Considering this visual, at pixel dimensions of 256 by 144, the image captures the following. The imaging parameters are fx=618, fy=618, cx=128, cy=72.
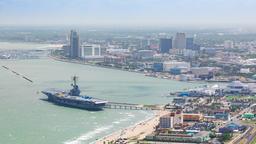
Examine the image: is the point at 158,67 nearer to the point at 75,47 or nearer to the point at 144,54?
the point at 144,54

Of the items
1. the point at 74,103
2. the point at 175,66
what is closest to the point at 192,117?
the point at 74,103

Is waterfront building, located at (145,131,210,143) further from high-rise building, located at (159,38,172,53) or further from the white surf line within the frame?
high-rise building, located at (159,38,172,53)

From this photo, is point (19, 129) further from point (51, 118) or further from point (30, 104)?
point (30, 104)

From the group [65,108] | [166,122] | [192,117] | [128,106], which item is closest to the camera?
[166,122]

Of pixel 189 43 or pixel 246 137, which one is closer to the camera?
pixel 246 137

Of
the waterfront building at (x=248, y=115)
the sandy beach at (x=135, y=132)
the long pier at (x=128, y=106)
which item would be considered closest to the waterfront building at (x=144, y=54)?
the long pier at (x=128, y=106)

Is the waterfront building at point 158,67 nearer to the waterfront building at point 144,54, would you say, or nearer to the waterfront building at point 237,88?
the waterfront building at point 144,54
